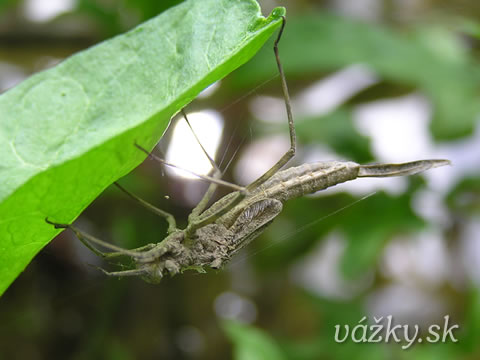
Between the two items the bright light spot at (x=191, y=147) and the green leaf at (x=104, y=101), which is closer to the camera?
the green leaf at (x=104, y=101)

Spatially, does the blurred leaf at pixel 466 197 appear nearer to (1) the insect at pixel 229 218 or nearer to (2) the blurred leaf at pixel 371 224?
(2) the blurred leaf at pixel 371 224

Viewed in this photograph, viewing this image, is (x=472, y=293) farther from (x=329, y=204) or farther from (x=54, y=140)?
(x=54, y=140)

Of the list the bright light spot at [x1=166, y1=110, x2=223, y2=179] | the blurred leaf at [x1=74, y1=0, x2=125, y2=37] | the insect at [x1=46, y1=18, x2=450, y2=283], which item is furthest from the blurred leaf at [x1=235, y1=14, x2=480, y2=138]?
the insect at [x1=46, y1=18, x2=450, y2=283]

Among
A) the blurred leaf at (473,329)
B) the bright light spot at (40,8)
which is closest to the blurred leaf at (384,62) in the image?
the blurred leaf at (473,329)

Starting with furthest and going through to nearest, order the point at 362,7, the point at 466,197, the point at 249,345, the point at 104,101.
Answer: the point at 362,7 < the point at 466,197 < the point at 249,345 < the point at 104,101

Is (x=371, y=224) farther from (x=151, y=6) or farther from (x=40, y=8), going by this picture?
(x=40, y=8)

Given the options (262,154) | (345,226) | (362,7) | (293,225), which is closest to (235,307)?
(293,225)

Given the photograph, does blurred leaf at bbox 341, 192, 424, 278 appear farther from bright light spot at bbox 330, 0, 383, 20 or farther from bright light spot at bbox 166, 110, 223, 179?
bright light spot at bbox 330, 0, 383, 20
